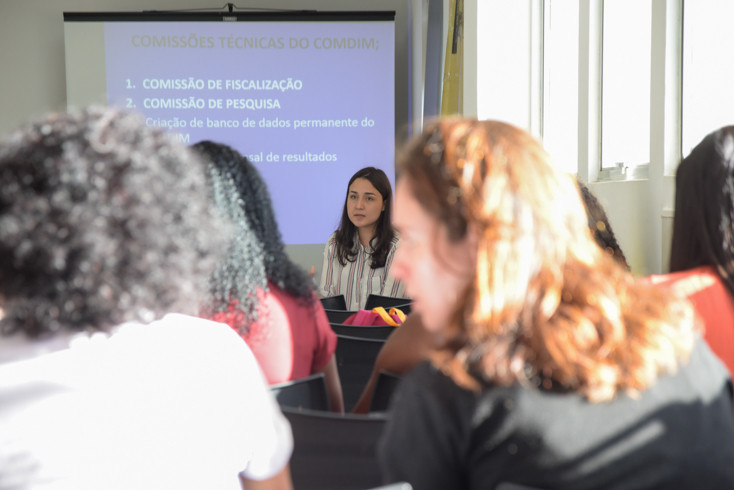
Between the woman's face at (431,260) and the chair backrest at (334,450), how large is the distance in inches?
15.8

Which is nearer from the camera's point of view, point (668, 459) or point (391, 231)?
point (668, 459)

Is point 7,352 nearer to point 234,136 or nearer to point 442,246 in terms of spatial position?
point 442,246

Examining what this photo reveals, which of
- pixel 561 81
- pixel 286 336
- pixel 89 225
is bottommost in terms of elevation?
pixel 286 336

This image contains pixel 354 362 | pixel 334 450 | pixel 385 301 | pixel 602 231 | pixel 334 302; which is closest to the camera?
pixel 334 450

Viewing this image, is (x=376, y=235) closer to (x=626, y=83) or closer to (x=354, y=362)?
(x=626, y=83)

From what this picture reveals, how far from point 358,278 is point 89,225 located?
299 centimetres

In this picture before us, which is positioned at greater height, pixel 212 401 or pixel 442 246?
pixel 442 246

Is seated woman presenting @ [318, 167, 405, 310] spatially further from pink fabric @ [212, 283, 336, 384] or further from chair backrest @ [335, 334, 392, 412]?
pink fabric @ [212, 283, 336, 384]

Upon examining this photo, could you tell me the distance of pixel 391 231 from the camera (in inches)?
152

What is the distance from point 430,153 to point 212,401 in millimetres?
432

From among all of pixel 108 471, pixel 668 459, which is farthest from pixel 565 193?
pixel 108 471

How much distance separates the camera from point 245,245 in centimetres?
188

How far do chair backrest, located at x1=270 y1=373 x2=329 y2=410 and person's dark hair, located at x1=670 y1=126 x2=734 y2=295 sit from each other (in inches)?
34.8

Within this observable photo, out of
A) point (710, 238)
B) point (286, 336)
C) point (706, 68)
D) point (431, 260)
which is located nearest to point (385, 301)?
point (286, 336)
